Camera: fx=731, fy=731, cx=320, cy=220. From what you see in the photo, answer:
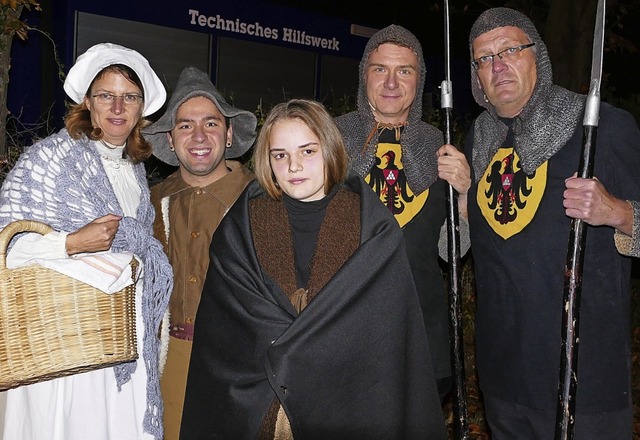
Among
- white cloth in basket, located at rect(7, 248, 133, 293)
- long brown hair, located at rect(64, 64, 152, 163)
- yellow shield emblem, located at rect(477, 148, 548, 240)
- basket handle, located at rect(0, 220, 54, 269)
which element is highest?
long brown hair, located at rect(64, 64, 152, 163)

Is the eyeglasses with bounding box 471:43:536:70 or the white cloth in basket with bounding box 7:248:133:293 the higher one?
the eyeglasses with bounding box 471:43:536:70

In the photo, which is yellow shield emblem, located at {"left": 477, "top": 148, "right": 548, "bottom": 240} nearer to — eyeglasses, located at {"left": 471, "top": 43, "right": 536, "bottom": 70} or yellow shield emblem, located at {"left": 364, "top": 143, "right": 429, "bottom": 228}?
yellow shield emblem, located at {"left": 364, "top": 143, "right": 429, "bottom": 228}

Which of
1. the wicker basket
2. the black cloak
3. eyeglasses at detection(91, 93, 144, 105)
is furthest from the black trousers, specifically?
eyeglasses at detection(91, 93, 144, 105)

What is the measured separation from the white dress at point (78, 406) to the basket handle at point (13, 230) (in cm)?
12

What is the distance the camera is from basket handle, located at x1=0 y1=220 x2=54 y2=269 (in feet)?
9.41

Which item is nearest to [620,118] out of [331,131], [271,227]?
[331,131]

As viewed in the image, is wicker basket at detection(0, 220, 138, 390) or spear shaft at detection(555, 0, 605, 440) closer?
wicker basket at detection(0, 220, 138, 390)

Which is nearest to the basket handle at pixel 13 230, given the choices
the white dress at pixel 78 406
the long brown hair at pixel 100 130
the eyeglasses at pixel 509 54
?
the white dress at pixel 78 406

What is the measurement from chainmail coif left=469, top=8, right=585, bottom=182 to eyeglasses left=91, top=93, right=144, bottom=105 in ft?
5.66

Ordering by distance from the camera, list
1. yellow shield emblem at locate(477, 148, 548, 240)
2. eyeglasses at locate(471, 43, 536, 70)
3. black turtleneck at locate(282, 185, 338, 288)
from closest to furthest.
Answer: black turtleneck at locate(282, 185, 338, 288) < yellow shield emblem at locate(477, 148, 548, 240) < eyeglasses at locate(471, 43, 536, 70)

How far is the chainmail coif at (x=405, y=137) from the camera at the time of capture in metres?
3.71

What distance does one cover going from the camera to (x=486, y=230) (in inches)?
140

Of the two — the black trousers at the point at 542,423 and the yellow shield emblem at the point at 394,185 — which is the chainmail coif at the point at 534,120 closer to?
the yellow shield emblem at the point at 394,185

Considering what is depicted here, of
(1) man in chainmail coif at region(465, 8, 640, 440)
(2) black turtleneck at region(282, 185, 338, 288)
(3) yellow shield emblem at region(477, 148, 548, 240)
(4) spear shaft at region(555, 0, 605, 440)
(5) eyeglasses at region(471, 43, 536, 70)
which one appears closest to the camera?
(4) spear shaft at region(555, 0, 605, 440)
